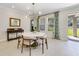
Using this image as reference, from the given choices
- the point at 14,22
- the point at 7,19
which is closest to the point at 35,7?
the point at 14,22

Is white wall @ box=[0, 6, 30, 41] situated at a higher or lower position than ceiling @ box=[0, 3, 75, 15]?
lower

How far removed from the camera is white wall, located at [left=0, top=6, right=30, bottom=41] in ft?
14.1

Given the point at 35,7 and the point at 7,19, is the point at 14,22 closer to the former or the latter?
the point at 7,19

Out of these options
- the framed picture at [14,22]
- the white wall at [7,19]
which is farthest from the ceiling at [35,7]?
the framed picture at [14,22]

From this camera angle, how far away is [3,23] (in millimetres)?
4918

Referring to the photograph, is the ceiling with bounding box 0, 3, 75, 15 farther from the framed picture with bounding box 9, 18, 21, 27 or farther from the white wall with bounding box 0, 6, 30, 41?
the framed picture with bounding box 9, 18, 21, 27

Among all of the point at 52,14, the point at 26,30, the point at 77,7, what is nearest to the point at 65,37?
the point at 52,14

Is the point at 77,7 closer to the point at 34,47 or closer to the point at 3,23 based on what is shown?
the point at 34,47

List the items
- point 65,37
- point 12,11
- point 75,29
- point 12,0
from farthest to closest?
point 65,37 < point 75,29 < point 12,11 < point 12,0

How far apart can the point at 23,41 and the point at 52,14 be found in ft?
7.84

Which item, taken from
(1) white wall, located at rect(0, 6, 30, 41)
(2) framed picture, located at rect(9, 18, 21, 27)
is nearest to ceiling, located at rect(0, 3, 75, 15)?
(1) white wall, located at rect(0, 6, 30, 41)

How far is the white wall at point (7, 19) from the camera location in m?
4.31

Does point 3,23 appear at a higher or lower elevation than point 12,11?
lower

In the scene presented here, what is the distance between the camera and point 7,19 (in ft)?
15.6
